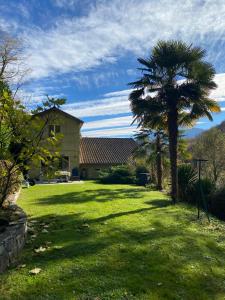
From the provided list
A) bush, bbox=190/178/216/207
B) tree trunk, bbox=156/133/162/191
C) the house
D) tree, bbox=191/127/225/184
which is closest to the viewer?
bush, bbox=190/178/216/207

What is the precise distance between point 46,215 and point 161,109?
9.47 m

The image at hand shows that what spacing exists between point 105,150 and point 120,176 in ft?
45.6

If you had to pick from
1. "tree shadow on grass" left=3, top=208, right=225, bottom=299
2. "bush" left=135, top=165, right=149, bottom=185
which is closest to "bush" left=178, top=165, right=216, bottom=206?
"tree shadow on grass" left=3, top=208, right=225, bottom=299

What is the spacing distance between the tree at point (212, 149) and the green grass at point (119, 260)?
1194 inches

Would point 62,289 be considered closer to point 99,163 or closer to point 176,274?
point 176,274

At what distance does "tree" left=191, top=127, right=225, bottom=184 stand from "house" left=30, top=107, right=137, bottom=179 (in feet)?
27.7

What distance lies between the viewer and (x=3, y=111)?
663 cm

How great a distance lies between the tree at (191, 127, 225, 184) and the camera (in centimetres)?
3897

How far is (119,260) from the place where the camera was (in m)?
6.09

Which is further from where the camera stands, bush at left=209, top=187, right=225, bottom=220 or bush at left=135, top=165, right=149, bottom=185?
bush at left=135, top=165, right=149, bottom=185

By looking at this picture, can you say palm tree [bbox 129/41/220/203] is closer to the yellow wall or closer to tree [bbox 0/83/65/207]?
tree [bbox 0/83/65/207]

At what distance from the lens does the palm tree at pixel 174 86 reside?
1686 cm

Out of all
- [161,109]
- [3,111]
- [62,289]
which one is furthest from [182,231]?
[161,109]

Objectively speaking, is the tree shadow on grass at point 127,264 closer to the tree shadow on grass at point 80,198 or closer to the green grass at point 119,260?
the green grass at point 119,260
